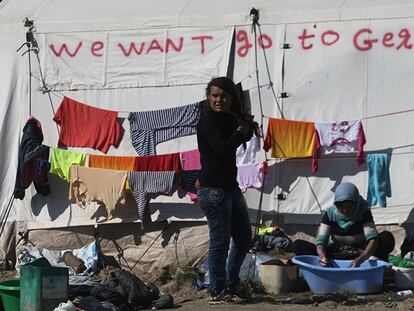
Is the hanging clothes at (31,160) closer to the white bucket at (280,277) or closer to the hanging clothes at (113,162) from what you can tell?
the hanging clothes at (113,162)

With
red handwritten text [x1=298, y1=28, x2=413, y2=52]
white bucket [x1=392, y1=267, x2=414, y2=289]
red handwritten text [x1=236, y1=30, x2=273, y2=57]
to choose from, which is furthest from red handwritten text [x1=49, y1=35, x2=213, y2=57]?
white bucket [x1=392, y1=267, x2=414, y2=289]

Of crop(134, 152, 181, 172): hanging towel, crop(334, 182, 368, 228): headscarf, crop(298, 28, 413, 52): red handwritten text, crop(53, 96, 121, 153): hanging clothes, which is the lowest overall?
crop(334, 182, 368, 228): headscarf

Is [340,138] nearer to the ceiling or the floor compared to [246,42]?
nearer to the floor

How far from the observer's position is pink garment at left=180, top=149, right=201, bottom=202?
10.2 meters

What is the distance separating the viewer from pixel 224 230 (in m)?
7.88

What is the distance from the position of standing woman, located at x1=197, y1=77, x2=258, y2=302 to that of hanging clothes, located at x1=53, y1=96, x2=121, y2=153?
110 inches

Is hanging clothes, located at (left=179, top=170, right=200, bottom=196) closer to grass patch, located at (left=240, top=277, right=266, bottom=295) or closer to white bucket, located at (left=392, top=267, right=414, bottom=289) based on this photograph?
grass patch, located at (left=240, top=277, right=266, bottom=295)

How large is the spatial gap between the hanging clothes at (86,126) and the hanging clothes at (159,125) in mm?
234

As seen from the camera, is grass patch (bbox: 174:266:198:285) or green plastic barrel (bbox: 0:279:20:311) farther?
grass patch (bbox: 174:266:198:285)

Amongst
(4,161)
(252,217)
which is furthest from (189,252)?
(4,161)

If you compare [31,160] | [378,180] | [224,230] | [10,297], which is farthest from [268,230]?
[10,297]

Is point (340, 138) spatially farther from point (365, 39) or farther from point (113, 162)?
point (113, 162)

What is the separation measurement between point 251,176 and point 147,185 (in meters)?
1.15

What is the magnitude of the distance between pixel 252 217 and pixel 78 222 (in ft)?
6.63
